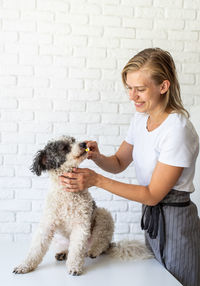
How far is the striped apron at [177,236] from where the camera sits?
1.40 metres

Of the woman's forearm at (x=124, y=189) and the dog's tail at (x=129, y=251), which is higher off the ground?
the woman's forearm at (x=124, y=189)

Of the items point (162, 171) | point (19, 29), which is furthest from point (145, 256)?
point (19, 29)

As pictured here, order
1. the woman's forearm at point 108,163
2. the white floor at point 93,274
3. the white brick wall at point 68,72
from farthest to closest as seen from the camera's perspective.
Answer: the white brick wall at point 68,72 < the woman's forearm at point 108,163 < the white floor at point 93,274

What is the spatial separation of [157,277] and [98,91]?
138 centimetres

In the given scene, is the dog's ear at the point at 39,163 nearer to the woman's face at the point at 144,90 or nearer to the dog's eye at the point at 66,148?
the dog's eye at the point at 66,148

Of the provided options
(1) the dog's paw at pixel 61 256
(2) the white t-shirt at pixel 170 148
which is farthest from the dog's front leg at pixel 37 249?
(2) the white t-shirt at pixel 170 148

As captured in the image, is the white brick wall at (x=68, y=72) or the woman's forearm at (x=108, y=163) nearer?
the woman's forearm at (x=108, y=163)

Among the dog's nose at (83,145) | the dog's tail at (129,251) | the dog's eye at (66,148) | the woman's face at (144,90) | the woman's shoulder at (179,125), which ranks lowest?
the dog's tail at (129,251)

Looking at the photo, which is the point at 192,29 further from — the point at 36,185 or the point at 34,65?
the point at 36,185

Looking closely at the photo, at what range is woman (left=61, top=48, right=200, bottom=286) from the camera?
4.32ft

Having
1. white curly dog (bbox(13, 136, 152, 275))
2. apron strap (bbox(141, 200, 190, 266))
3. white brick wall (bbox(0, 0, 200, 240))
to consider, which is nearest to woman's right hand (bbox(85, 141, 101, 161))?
white curly dog (bbox(13, 136, 152, 275))

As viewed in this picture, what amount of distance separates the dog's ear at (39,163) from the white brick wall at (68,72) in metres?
1.02

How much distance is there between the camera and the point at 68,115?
2316mm

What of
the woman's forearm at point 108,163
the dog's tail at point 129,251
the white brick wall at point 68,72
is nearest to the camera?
the dog's tail at point 129,251
